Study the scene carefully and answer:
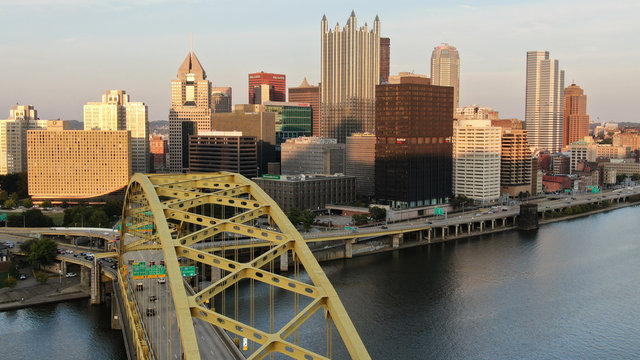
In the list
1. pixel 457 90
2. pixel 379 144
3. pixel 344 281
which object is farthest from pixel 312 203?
pixel 457 90

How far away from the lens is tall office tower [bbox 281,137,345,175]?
8400 centimetres

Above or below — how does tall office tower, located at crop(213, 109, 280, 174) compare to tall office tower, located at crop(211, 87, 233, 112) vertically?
below

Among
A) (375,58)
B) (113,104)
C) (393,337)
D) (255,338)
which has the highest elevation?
(375,58)

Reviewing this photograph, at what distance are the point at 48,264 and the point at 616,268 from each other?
120 ft

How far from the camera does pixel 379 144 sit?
72562mm

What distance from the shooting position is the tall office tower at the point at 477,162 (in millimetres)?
78625

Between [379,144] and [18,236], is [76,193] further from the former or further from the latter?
[379,144]

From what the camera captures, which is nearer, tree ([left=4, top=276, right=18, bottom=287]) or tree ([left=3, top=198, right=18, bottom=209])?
tree ([left=4, top=276, right=18, bottom=287])

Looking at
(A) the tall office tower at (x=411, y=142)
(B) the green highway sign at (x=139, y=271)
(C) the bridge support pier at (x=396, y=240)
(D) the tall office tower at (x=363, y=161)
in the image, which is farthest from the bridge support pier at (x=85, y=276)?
(D) the tall office tower at (x=363, y=161)

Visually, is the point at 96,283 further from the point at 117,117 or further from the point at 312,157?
the point at 117,117

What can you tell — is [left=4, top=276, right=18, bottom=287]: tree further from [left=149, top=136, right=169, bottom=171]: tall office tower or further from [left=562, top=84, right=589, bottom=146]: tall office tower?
[left=562, top=84, right=589, bottom=146]: tall office tower

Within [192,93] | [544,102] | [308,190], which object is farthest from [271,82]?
[308,190]

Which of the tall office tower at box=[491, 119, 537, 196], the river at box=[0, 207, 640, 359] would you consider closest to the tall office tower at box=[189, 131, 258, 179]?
the tall office tower at box=[491, 119, 537, 196]

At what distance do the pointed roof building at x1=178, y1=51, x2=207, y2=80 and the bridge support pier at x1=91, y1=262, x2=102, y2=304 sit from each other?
10568 cm
